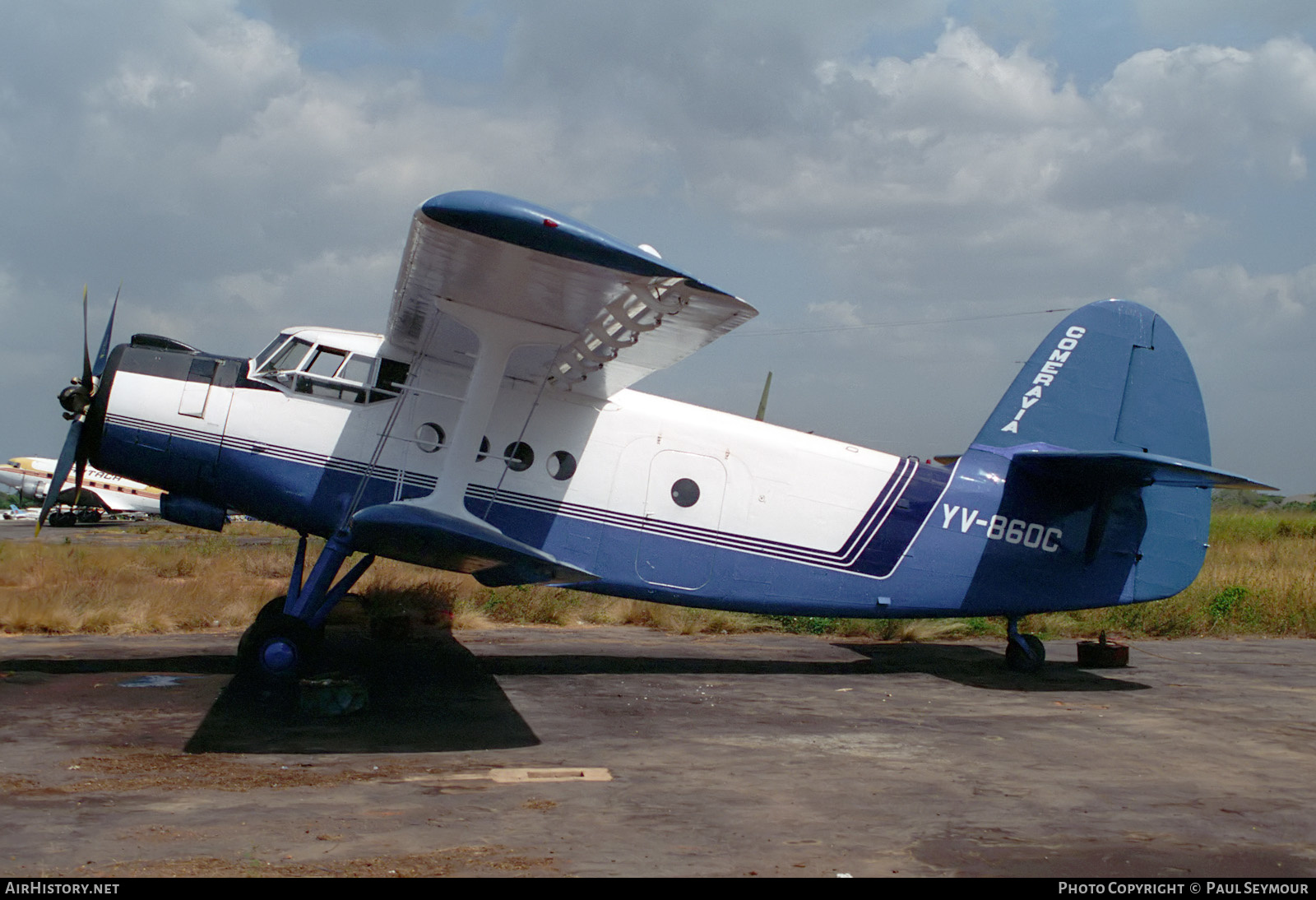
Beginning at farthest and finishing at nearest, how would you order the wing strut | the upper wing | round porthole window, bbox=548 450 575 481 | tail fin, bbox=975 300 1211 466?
tail fin, bbox=975 300 1211 466 → round porthole window, bbox=548 450 575 481 → the wing strut → the upper wing

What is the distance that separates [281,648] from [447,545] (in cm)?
205

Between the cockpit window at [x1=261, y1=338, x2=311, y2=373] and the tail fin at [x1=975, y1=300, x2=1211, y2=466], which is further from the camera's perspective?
the tail fin at [x1=975, y1=300, x2=1211, y2=466]

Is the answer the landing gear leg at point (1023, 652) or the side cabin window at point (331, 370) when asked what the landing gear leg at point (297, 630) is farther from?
the landing gear leg at point (1023, 652)

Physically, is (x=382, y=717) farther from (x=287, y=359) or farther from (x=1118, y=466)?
(x=1118, y=466)

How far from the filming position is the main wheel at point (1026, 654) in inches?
413

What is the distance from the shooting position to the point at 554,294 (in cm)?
730

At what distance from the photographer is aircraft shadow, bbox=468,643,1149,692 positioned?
9805 millimetres

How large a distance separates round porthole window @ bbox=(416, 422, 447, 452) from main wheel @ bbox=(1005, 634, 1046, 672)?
6452mm

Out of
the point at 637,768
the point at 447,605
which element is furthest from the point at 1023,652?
the point at 447,605

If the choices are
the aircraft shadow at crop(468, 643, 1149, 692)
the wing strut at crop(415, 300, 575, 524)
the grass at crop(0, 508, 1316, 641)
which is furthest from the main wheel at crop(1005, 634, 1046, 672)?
the wing strut at crop(415, 300, 575, 524)

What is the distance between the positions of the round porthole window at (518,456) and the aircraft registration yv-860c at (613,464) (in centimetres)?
2

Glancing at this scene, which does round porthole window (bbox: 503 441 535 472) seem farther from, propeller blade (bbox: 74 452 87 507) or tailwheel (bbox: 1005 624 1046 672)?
tailwheel (bbox: 1005 624 1046 672)
